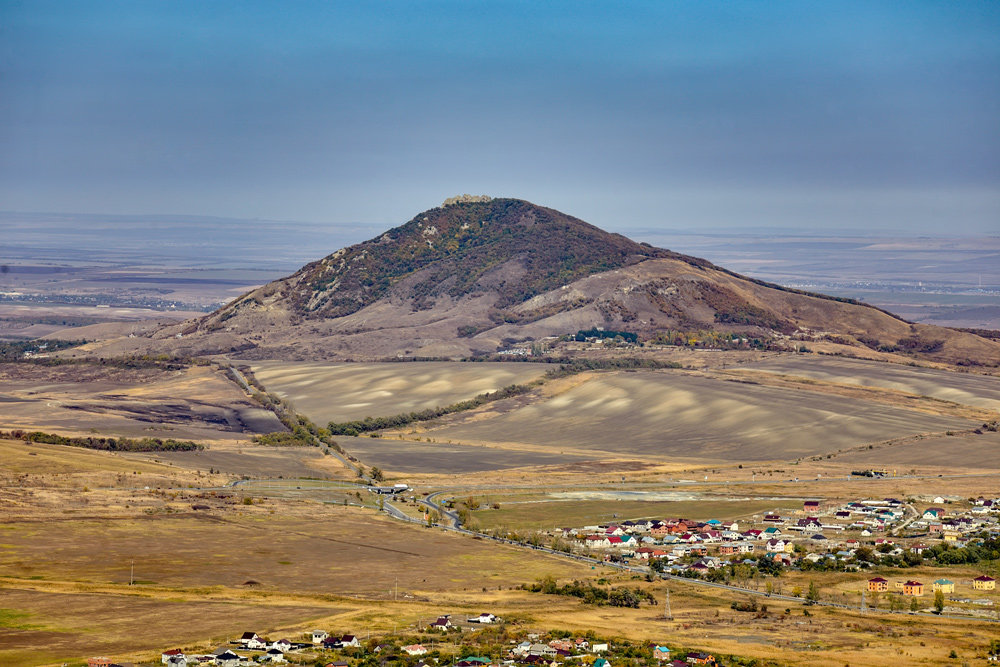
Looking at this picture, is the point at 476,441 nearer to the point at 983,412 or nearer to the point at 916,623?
the point at 983,412

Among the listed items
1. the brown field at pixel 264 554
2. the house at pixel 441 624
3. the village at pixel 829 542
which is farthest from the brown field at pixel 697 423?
the house at pixel 441 624

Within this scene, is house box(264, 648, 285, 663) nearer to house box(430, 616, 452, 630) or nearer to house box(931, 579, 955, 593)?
house box(430, 616, 452, 630)

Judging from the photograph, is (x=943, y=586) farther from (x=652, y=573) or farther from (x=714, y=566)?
(x=652, y=573)

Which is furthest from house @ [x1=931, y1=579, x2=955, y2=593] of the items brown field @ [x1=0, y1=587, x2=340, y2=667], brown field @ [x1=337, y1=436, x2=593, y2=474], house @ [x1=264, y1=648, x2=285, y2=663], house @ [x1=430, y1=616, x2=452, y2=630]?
brown field @ [x1=337, y1=436, x2=593, y2=474]

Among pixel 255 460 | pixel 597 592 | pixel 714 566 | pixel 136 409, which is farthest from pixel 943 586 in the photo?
pixel 136 409

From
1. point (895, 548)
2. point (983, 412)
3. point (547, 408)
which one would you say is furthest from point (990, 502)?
point (547, 408)

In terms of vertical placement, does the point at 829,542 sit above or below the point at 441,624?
above
